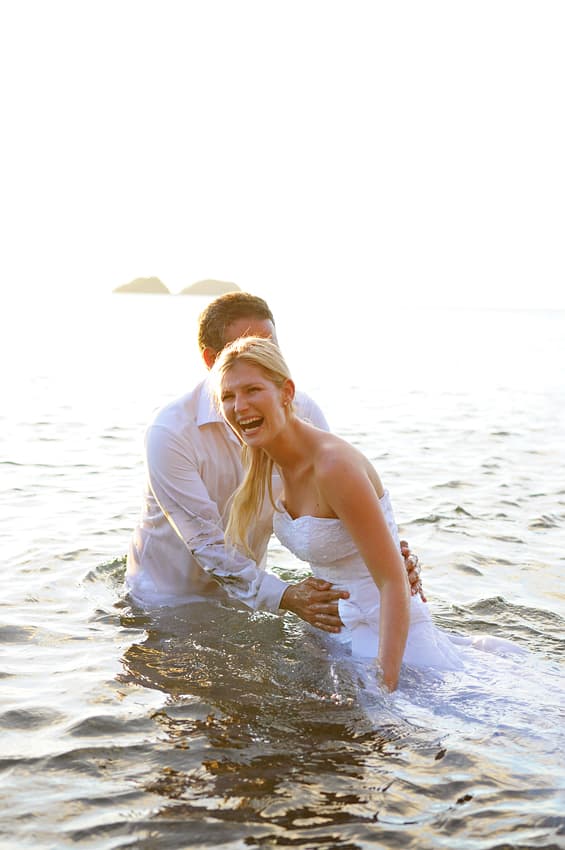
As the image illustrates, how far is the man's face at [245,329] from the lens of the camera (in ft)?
18.8

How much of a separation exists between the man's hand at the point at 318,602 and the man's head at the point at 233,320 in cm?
147

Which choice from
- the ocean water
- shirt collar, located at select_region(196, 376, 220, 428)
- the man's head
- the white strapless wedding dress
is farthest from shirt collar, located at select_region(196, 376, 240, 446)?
the ocean water

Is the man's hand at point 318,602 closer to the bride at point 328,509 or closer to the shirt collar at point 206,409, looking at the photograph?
the bride at point 328,509

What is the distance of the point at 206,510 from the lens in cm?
598

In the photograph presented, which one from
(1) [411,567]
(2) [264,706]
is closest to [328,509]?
(1) [411,567]

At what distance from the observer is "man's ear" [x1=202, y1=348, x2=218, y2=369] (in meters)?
5.93

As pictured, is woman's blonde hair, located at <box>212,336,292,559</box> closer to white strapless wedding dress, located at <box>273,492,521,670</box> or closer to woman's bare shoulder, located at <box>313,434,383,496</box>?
white strapless wedding dress, located at <box>273,492,521,670</box>

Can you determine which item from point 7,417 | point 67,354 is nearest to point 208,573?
point 7,417

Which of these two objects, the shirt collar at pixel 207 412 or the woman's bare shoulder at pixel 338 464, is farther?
the shirt collar at pixel 207 412

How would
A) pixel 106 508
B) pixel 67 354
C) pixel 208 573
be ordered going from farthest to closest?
pixel 67 354
pixel 106 508
pixel 208 573

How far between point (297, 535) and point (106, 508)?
5522 mm

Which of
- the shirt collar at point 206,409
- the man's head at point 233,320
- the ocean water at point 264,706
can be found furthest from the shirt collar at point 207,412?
the ocean water at point 264,706

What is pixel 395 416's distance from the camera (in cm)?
1922

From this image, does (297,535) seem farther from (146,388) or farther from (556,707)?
(146,388)
